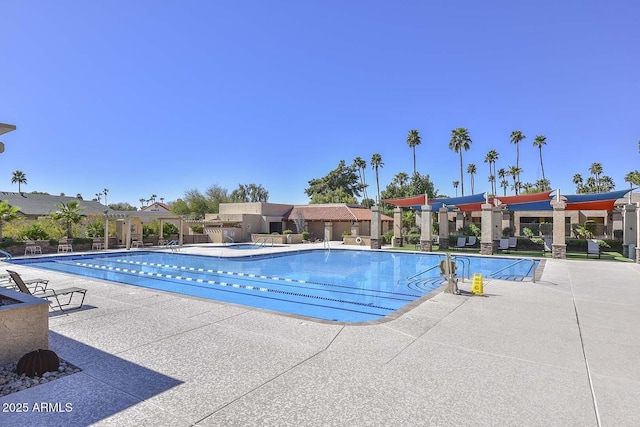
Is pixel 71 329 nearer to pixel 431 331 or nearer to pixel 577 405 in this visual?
pixel 431 331

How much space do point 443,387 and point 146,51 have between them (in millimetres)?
19615

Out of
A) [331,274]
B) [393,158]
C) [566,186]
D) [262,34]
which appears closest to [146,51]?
[262,34]

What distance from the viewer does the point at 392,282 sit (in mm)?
13375

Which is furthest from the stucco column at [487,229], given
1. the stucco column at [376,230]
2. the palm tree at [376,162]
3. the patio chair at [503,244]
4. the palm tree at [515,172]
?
the palm tree at [515,172]

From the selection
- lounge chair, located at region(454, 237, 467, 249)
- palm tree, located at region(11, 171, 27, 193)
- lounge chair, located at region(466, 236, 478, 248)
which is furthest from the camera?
palm tree, located at region(11, 171, 27, 193)

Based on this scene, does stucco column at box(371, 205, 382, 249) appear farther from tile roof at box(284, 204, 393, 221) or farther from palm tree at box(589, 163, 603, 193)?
palm tree at box(589, 163, 603, 193)

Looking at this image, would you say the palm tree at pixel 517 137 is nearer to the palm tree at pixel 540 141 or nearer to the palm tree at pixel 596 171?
the palm tree at pixel 540 141

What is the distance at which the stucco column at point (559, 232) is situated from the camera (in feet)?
63.9

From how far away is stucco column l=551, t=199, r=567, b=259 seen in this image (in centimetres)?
1947

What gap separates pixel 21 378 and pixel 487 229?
2286 centimetres

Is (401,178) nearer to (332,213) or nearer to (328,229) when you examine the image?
(332,213)

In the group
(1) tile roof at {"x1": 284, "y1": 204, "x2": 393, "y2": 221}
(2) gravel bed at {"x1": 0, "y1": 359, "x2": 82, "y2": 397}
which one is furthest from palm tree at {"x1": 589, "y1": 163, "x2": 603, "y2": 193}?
(2) gravel bed at {"x1": 0, "y1": 359, "x2": 82, "y2": 397}

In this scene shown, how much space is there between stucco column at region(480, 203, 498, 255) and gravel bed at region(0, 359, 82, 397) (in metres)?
22.1

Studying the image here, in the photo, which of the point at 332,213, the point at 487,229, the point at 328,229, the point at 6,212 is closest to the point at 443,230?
the point at 487,229
